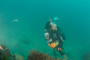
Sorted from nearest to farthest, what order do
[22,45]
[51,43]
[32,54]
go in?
[32,54] < [51,43] < [22,45]

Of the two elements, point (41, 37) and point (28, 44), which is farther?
point (41, 37)

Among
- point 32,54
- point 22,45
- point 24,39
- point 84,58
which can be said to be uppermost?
point 24,39

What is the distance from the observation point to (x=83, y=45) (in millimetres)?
22469

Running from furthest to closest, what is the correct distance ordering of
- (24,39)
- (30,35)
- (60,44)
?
(30,35)
(24,39)
(60,44)

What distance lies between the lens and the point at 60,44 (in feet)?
36.9

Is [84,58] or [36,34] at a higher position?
[36,34]

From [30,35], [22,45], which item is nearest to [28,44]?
[22,45]

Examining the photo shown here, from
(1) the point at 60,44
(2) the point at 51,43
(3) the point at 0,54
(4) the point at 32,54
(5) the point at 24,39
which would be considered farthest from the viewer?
(5) the point at 24,39

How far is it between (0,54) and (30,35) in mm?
14062

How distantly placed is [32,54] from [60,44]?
4.62m

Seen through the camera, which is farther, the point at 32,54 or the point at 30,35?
the point at 30,35

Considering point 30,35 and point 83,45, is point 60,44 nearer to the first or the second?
point 30,35

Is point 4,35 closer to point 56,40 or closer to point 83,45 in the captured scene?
point 56,40

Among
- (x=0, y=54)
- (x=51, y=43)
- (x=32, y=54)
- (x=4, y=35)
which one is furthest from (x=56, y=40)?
(x=4, y=35)
